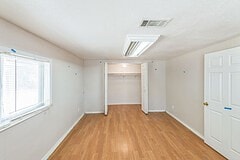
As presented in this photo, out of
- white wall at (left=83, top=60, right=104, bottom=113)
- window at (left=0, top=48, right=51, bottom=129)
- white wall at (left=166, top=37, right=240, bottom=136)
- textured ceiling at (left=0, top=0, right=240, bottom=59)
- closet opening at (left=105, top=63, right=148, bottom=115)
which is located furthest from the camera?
closet opening at (left=105, top=63, right=148, bottom=115)

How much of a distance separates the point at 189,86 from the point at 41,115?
385 cm

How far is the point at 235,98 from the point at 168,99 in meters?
3.29

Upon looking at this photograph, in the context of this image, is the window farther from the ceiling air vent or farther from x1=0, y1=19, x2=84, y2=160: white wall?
the ceiling air vent

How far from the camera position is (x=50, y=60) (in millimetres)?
2697

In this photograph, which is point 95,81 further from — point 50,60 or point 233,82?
point 233,82

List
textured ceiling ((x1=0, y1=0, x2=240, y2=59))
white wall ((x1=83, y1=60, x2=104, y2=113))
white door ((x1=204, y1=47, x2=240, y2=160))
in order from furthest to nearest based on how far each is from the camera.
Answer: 1. white wall ((x1=83, y1=60, x2=104, y2=113))
2. white door ((x1=204, y1=47, x2=240, y2=160))
3. textured ceiling ((x1=0, y1=0, x2=240, y2=59))

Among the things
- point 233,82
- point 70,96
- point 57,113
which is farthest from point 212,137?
point 70,96

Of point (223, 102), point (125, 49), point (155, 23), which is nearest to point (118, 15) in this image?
point (155, 23)

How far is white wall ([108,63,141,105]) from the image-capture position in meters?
7.39

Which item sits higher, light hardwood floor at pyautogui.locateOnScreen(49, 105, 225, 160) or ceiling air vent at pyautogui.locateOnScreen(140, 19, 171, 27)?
ceiling air vent at pyautogui.locateOnScreen(140, 19, 171, 27)

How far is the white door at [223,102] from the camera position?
235 centimetres

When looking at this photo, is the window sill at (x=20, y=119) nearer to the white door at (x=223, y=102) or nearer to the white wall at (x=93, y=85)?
the white wall at (x=93, y=85)

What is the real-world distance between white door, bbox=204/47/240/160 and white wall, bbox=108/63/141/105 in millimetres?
4532

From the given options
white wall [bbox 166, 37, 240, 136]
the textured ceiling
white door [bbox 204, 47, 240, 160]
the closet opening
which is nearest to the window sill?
the textured ceiling
